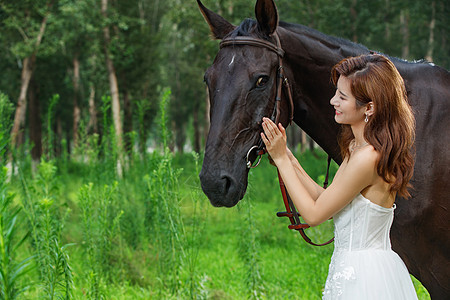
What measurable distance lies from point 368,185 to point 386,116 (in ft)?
0.94

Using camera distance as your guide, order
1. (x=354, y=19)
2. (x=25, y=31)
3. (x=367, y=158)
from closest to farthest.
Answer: (x=367, y=158) → (x=25, y=31) → (x=354, y=19)

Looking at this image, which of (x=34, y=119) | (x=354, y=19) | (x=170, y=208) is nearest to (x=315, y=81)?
(x=170, y=208)

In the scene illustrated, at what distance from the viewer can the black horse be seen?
75.4 inches

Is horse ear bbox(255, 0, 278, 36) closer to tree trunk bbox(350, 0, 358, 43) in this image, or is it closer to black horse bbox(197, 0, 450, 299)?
black horse bbox(197, 0, 450, 299)

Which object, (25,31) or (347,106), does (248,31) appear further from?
(25,31)

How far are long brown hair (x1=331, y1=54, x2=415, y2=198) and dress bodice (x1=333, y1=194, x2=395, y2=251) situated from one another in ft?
0.38

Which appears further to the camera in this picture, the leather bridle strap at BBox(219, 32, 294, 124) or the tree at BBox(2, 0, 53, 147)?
the tree at BBox(2, 0, 53, 147)

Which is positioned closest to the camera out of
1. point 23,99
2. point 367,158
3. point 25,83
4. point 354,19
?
point 367,158

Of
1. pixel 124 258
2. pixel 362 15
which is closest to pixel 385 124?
pixel 124 258

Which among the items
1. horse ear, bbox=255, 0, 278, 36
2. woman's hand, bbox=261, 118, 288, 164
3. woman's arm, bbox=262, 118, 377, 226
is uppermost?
horse ear, bbox=255, 0, 278, 36

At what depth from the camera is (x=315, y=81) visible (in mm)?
2334

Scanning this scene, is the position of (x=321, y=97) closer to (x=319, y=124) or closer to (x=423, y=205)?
(x=319, y=124)

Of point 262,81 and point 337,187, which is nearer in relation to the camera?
point 337,187

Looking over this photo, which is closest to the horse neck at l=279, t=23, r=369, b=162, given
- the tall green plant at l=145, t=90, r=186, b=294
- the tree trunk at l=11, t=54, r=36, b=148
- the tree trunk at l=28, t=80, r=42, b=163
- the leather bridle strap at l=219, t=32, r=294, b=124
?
the leather bridle strap at l=219, t=32, r=294, b=124
